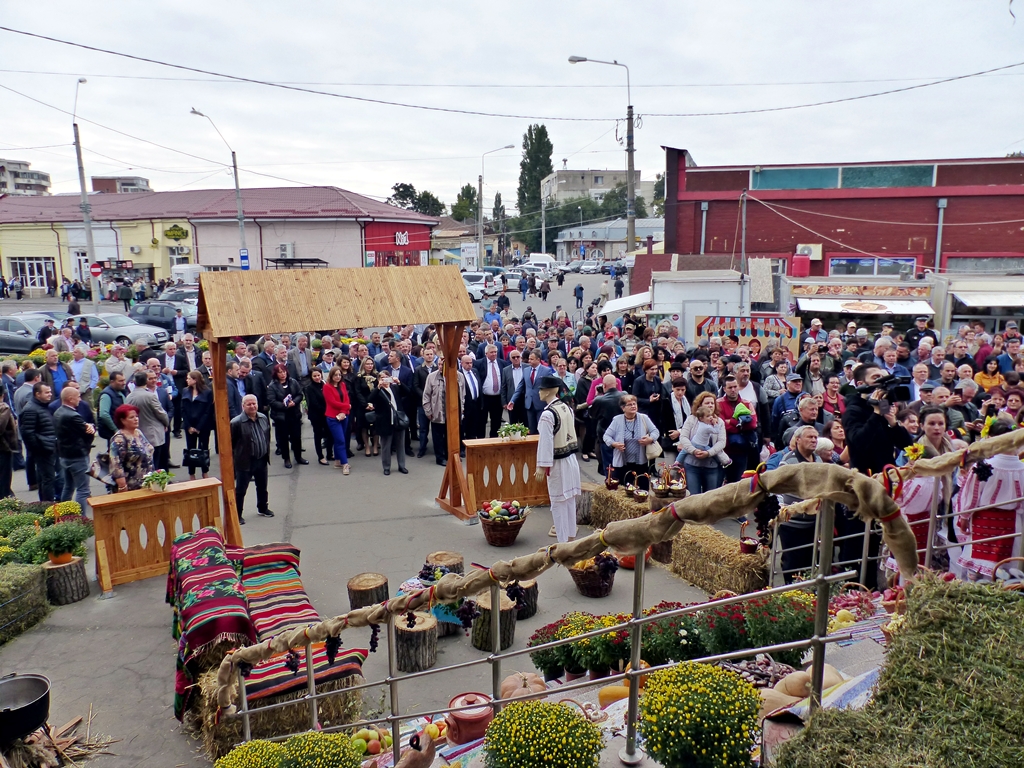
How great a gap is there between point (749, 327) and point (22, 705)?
1702cm

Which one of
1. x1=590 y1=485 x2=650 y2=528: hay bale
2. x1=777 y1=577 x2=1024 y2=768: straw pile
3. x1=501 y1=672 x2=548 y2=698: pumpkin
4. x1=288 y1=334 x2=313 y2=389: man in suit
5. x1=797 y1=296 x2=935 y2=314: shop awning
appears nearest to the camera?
x1=777 y1=577 x2=1024 y2=768: straw pile

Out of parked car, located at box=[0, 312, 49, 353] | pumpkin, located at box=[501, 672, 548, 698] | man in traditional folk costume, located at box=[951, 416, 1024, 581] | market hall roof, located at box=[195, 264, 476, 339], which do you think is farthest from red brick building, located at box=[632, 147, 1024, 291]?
pumpkin, located at box=[501, 672, 548, 698]

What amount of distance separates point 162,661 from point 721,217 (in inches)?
1181

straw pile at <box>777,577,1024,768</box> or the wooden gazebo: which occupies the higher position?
the wooden gazebo

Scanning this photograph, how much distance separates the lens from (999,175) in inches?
1223

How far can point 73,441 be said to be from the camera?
998 cm

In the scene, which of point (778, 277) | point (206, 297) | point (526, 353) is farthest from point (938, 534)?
point (778, 277)

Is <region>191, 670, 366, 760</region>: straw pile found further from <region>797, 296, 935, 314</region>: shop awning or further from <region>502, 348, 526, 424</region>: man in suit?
<region>797, 296, 935, 314</region>: shop awning

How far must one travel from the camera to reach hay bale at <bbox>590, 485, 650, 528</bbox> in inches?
375

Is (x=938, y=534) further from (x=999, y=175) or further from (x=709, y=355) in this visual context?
(x=999, y=175)

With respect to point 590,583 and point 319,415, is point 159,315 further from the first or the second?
point 590,583

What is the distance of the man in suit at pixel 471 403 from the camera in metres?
13.7

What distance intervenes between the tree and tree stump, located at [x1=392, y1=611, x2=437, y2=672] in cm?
9209

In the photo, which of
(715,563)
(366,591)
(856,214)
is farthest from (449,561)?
(856,214)
